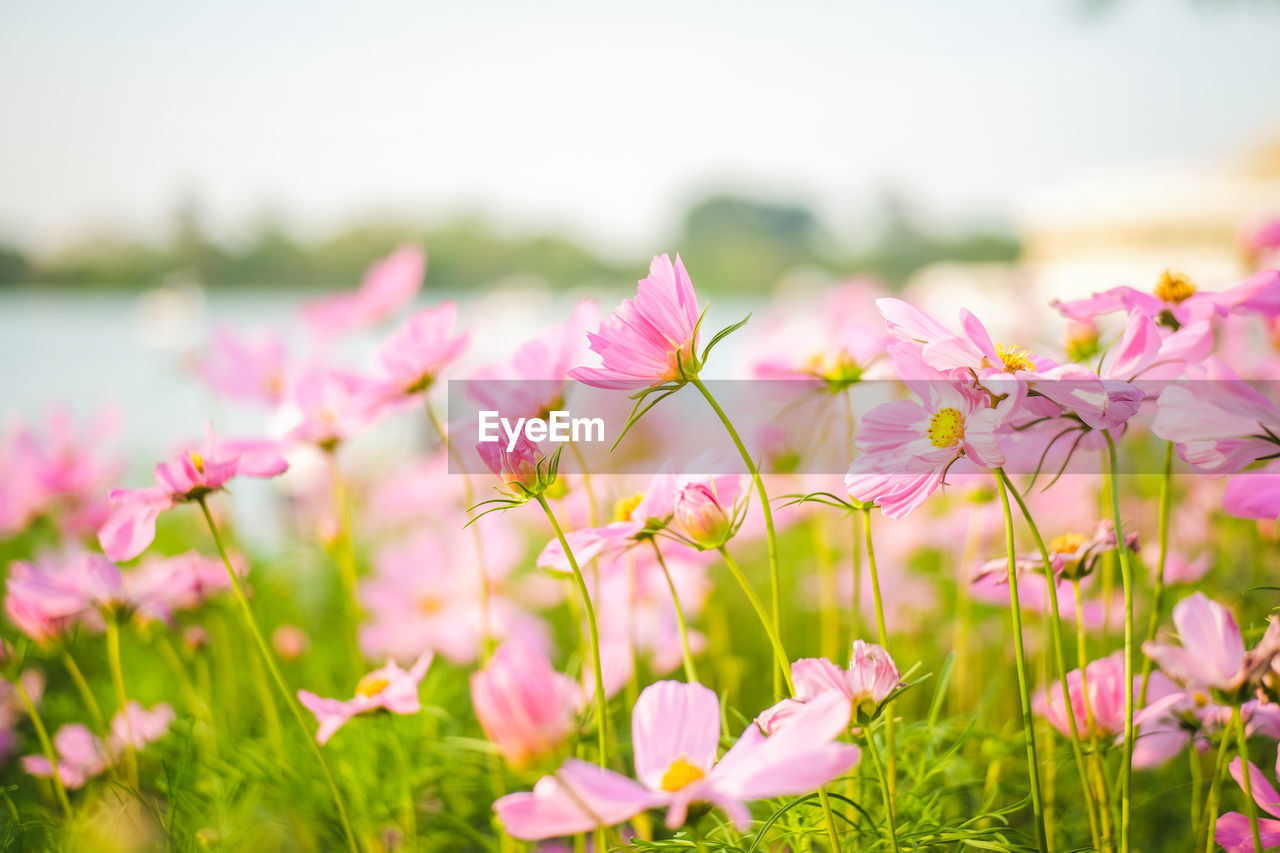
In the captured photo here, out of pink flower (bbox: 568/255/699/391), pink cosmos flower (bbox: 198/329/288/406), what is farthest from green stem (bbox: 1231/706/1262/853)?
pink cosmos flower (bbox: 198/329/288/406)

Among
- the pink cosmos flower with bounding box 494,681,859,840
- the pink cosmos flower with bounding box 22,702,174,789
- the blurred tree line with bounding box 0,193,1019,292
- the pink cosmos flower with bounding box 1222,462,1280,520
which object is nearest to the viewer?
the pink cosmos flower with bounding box 494,681,859,840

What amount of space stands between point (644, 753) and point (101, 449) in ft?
2.25

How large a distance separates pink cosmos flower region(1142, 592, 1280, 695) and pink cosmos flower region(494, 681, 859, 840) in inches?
4.9

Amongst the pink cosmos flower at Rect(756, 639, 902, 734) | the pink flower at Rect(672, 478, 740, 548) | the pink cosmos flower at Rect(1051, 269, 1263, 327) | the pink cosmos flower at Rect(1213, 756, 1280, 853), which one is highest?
the pink cosmos flower at Rect(1051, 269, 1263, 327)

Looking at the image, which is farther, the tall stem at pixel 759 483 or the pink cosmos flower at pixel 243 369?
the pink cosmos flower at pixel 243 369

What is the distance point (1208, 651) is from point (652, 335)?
0.20m

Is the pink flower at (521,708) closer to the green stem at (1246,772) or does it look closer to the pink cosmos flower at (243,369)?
the green stem at (1246,772)

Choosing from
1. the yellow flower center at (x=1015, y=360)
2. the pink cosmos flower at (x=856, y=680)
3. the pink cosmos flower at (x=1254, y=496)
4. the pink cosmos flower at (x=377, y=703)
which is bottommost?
the pink cosmos flower at (x=377, y=703)

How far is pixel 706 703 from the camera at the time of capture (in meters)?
0.24

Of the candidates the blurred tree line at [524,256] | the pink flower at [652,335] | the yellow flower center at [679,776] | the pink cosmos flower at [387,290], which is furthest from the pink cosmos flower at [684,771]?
the blurred tree line at [524,256]

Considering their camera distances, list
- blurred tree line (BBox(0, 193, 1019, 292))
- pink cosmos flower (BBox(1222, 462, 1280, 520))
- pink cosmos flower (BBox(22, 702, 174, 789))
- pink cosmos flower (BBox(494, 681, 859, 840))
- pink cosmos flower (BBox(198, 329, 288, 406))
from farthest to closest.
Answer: blurred tree line (BBox(0, 193, 1019, 292)) → pink cosmos flower (BBox(198, 329, 288, 406)) → pink cosmos flower (BBox(22, 702, 174, 789)) → pink cosmos flower (BBox(1222, 462, 1280, 520)) → pink cosmos flower (BBox(494, 681, 859, 840))

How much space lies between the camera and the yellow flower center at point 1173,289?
0.35 m

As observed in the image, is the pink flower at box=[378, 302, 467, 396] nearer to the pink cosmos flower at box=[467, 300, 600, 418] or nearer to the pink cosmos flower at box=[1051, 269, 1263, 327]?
the pink cosmos flower at box=[467, 300, 600, 418]

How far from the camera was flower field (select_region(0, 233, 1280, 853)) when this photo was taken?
0.25m
